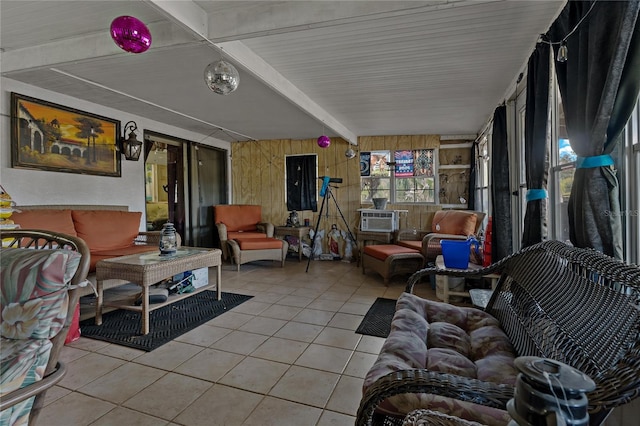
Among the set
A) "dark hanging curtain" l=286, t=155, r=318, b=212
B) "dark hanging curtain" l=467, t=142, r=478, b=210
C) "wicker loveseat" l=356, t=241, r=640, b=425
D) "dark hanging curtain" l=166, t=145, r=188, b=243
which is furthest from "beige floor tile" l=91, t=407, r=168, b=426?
"dark hanging curtain" l=467, t=142, r=478, b=210

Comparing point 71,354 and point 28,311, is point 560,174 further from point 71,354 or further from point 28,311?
point 71,354

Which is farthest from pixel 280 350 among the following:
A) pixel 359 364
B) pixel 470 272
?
pixel 470 272

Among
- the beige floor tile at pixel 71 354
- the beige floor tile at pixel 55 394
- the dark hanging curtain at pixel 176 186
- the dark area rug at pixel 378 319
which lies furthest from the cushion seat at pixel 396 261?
the dark hanging curtain at pixel 176 186

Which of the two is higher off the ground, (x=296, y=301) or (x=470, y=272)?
(x=470, y=272)

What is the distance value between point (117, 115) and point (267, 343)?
12.3 ft

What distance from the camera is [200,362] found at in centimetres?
208

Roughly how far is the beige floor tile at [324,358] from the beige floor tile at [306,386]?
0.06 m

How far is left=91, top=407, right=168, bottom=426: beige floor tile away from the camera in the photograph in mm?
1511

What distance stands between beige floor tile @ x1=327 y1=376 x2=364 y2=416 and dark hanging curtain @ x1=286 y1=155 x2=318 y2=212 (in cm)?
420

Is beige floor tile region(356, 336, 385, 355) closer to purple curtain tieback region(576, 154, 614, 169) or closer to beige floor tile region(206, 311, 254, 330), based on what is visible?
beige floor tile region(206, 311, 254, 330)

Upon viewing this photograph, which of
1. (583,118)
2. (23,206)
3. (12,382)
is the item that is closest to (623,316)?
(583,118)

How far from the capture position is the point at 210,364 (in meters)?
2.05

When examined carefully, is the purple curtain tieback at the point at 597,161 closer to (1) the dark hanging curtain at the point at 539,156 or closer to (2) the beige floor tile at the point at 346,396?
(1) the dark hanging curtain at the point at 539,156

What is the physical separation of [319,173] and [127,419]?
481 centimetres
